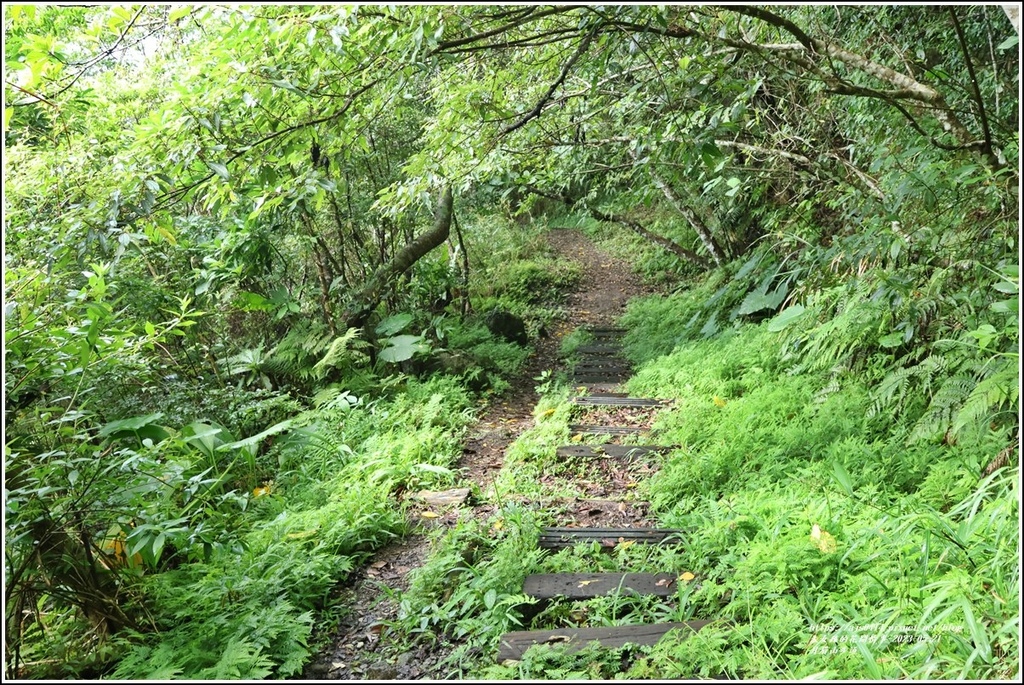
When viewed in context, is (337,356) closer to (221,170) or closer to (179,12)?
(221,170)

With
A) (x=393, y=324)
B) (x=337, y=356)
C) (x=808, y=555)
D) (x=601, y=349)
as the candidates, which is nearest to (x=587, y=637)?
(x=808, y=555)

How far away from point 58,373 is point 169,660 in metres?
1.48

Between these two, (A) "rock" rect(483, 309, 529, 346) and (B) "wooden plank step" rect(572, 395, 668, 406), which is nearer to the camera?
(B) "wooden plank step" rect(572, 395, 668, 406)

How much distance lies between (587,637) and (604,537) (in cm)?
109

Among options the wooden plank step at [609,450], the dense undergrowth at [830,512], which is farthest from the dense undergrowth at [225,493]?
the wooden plank step at [609,450]

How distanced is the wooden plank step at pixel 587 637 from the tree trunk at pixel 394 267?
613 cm

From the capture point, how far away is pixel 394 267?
8734 millimetres

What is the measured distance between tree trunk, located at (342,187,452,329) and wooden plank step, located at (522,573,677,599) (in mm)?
5726

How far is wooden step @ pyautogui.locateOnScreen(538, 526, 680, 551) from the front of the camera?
12.7 ft

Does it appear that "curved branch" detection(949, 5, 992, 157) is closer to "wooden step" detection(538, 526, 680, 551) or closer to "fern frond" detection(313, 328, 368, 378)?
"wooden step" detection(538, 526, 680, 551)

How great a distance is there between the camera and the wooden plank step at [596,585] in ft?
10.9

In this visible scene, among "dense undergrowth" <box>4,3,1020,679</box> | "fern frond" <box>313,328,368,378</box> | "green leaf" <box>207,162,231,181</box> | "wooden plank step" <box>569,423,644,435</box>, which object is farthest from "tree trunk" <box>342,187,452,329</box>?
"green leaf" <box>207,162,231,181</box>

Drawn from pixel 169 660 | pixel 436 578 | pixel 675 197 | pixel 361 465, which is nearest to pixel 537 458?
pixel 361 465

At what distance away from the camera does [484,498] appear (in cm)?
490
